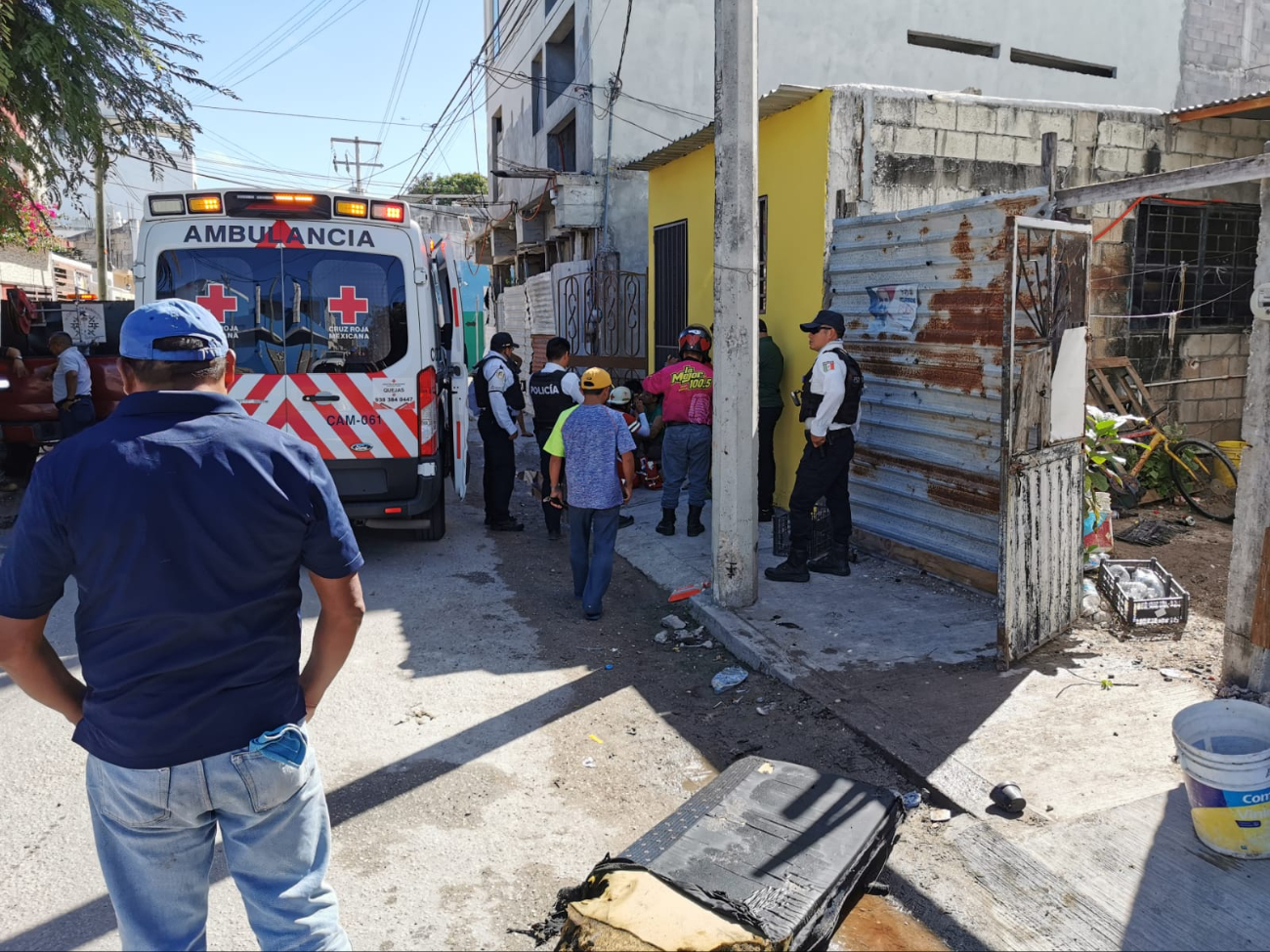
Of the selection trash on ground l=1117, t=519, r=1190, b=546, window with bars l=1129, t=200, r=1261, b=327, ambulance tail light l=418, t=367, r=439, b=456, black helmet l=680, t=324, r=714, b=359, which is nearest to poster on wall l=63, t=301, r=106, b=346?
ambulance tail light l=418, t=367, r=439, b=456

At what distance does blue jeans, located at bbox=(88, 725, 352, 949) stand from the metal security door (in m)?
3.77

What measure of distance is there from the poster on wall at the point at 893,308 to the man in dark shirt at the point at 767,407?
103cm

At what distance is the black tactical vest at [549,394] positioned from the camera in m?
8.26

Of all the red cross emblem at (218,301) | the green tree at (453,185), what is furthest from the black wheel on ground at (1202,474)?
the green tree at (453,185)

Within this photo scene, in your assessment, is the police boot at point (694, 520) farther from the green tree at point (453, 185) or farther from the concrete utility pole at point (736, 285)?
the green tree at point (453, 185)

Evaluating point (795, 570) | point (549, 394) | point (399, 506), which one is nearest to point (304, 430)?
point (399, 506)

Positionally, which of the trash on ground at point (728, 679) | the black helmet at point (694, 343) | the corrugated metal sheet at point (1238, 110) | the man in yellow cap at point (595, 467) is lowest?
the trash on ground at point (728, 679)

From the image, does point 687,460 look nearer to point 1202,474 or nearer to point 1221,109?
point 1202,474

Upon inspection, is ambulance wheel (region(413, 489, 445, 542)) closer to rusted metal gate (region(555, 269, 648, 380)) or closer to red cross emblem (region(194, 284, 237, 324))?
red cross emblem (region(194, 284, 237, 324))

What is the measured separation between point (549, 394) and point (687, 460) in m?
1.34

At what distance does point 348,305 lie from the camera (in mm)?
7152

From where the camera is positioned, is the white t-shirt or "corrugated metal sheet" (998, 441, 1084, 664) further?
the white t-shirt

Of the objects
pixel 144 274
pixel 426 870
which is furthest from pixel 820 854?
pixel 144 274

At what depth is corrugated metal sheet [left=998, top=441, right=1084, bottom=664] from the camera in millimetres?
4875
